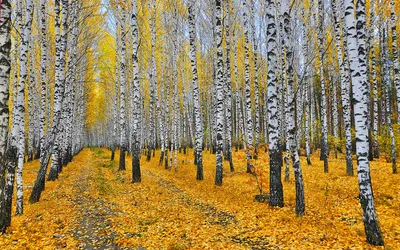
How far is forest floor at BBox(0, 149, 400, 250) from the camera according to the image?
18.5 feet

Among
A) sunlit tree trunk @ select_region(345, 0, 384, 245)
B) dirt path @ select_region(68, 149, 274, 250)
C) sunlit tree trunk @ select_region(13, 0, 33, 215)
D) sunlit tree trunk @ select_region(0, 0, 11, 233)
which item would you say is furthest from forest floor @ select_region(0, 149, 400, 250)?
sunlit tree trunk @ select_region(0, 0, 11, 233)

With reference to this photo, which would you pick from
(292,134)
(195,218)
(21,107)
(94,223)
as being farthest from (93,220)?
(292,134)

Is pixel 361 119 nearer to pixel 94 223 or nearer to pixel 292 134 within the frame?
pixel 292 134

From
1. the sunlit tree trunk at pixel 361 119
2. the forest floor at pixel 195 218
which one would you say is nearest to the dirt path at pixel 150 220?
the forest floor at pixel 195 218

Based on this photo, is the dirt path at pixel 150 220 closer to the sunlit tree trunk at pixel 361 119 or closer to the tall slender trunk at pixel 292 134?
the tall slender trunk at pixel 292 134

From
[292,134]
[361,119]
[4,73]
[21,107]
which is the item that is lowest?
[292,134]

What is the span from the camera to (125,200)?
941 cm

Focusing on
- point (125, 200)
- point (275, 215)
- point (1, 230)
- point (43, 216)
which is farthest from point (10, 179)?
point (275, 215)

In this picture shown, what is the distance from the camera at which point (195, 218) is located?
741 centimetres

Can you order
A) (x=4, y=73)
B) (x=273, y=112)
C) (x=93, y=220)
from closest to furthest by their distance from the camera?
1. (x=4, y=73)
2. (x=93, y=220)
3. (x=273, y=112)

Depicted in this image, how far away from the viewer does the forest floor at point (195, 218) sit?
5.65 m

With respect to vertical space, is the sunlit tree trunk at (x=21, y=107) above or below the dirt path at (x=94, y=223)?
above

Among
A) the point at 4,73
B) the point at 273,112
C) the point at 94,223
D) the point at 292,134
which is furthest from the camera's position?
the point at 273,112

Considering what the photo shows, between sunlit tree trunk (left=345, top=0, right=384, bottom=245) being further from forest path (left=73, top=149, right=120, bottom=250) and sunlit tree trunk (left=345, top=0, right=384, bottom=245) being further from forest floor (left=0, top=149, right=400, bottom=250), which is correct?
forest path (left=73, top=149, right=120, bottom=250)
